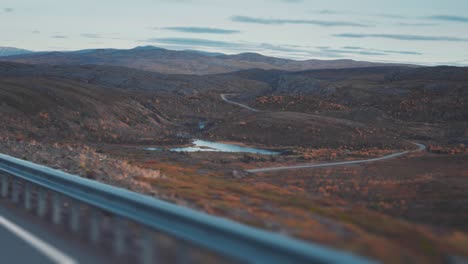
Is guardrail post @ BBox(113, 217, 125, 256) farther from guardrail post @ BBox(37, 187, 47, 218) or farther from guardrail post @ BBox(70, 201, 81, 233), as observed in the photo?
guardrail post @ BBox(37, 187, 47, 218)

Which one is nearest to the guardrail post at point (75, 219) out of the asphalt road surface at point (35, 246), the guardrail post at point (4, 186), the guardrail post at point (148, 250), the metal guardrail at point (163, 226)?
the metal guardrail at point (163, 226)

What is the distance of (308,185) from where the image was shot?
86.1 feet

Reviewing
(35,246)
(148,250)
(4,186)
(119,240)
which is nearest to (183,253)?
(148,250)

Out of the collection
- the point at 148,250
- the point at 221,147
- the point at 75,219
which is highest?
the point at 148,250

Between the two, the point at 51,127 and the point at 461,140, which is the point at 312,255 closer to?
the point at 51,127

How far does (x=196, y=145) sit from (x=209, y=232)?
54087 millimetres

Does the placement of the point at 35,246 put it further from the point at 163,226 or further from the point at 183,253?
the point at 183,253

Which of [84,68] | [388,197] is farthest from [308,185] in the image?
[84,68]

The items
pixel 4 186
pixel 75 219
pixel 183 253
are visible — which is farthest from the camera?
pixel 4 186

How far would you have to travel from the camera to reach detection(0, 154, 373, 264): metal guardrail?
5562mm

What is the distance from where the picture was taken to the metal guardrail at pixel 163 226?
556 cm

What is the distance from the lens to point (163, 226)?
733 centimetres

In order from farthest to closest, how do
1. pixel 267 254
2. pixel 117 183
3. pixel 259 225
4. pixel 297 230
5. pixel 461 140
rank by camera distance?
pixel 461 140
pixel 117 183
pixel 259 225
pixel 297 230
pixel 267 254

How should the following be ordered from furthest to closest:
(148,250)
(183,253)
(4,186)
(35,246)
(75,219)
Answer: (4,186), (75,219), (35,246), (148,250), (183,253)
